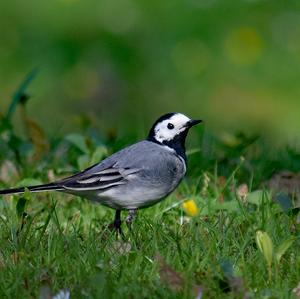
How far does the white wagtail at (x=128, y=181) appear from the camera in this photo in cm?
536

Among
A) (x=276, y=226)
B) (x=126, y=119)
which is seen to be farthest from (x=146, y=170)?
(x=126, y=119)

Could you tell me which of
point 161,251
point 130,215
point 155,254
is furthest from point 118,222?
point 155,254

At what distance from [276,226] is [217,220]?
0.35 m

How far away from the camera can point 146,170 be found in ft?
18.1

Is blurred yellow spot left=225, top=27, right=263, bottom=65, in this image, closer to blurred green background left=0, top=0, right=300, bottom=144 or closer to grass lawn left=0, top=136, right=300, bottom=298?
blurred green background left=0, top=0, right=300, bottom=144

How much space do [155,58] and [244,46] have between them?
0.99 meters

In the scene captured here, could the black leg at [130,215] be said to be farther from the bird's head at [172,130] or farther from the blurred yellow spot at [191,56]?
the blurred yellow spot at [191,56]

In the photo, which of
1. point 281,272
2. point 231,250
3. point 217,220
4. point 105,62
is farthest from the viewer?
point 105,62

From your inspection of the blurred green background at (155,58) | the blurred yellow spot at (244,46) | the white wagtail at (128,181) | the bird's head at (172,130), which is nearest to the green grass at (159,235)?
the white wagtail at (128,181)

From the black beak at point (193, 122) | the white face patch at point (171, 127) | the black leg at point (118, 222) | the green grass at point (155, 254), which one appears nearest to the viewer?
the green grass at point (155, 254)

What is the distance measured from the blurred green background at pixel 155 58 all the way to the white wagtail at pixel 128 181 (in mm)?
4333

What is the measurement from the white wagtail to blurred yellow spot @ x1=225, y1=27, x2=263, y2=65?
524 centimetres

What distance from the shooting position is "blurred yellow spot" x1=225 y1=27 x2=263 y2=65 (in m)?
10.8

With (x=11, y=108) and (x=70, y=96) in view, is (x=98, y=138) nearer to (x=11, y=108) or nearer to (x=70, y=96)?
(x=11, y=108)
